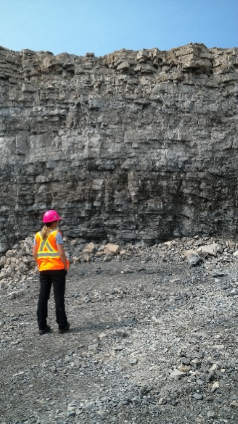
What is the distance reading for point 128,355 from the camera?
4.45 metres

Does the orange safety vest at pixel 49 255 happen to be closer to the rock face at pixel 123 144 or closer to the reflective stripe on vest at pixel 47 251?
the reflective stripe on vest at pixel 47 251

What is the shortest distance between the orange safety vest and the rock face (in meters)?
4.79

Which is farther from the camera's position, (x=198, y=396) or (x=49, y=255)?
(x=49, y=255)

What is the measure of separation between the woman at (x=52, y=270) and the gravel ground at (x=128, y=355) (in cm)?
22

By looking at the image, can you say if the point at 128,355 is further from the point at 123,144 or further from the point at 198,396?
the point at 123,144

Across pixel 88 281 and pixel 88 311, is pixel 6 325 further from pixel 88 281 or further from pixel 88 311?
pixel 88 281

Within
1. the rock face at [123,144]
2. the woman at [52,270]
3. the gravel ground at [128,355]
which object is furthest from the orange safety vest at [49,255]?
the rock face at [123,144]

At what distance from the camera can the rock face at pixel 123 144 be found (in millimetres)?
10117

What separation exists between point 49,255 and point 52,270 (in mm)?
215

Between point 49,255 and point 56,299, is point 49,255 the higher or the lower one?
the higher one

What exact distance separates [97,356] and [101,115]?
7325 mm

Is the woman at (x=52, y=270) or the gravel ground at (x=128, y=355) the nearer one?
the gravel ground at (x=128, y=355)

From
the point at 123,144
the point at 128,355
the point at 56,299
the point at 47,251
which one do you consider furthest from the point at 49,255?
the point at 123,144

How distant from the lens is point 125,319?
221 inches
